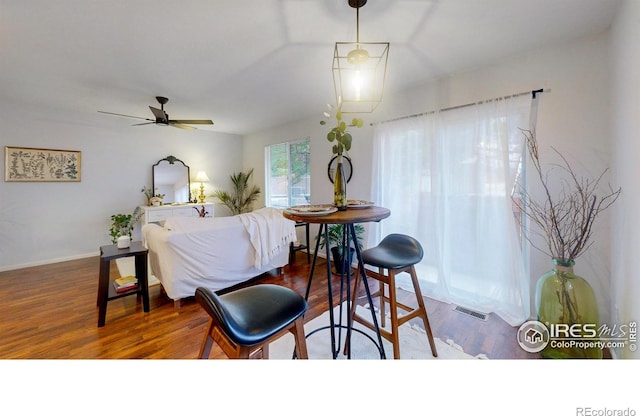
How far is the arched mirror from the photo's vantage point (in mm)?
4434

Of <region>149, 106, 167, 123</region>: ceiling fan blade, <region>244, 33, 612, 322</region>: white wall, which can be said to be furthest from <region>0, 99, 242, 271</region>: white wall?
<region>244, 33, 612, 322</region>: white wall

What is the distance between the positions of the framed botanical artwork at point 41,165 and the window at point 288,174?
3.04m

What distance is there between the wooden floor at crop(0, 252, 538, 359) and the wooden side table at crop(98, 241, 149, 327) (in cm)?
14

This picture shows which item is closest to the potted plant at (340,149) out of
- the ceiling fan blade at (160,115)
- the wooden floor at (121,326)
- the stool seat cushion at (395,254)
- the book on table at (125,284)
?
the stool seat cushion at (395,254)

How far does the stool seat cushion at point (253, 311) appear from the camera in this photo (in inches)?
30.9

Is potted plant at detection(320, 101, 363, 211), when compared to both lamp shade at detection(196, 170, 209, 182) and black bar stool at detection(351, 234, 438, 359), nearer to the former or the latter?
black bar stool at detection(351, 234, 438, 359)

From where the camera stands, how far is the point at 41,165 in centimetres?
346

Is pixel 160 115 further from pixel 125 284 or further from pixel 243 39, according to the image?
pixel 125 284

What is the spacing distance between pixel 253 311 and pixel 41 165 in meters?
4.72

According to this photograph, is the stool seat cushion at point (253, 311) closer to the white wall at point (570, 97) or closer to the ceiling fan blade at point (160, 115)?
the white wall at point (570, 97)

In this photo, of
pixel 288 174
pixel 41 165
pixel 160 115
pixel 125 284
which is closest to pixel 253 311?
pixel 125 284

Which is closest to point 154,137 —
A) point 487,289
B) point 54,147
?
point 54,147

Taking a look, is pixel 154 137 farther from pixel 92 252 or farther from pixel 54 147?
pixel 92 252

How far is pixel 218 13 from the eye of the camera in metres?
1.55
